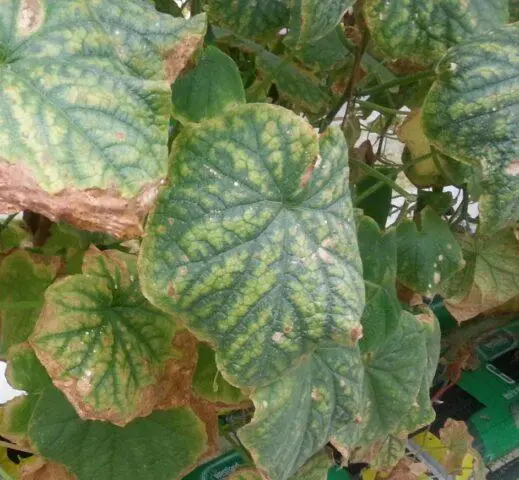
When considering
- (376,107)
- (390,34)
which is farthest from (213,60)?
(376,107)

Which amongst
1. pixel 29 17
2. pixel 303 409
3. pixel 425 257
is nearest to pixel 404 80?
pixel 425 257

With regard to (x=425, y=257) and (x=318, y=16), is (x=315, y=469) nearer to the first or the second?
(x=425, y=257)

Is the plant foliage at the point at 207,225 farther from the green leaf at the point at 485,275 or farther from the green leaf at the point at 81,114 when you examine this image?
the green leaf at the point at 485,275

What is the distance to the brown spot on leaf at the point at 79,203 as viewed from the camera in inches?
17.0

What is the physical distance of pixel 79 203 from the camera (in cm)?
44

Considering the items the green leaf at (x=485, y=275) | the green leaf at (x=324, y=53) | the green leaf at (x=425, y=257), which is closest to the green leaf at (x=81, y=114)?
the green leaf at (x=324, y=53)

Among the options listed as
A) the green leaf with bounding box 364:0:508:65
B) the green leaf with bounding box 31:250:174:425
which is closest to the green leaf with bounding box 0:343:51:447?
the green leaf with bounding box 31:250:174:425

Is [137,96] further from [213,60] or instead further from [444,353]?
[444,353]

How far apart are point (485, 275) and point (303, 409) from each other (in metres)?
0.54

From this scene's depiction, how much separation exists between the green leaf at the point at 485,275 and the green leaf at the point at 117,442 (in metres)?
0.53

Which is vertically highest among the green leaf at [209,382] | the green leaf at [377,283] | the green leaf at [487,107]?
the green leaf at [487,107]

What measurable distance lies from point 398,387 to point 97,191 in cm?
54

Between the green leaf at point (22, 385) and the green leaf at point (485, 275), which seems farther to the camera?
the green leaf at point (485, 275)

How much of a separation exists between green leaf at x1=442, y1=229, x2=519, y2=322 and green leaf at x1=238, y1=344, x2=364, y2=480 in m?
0.44
